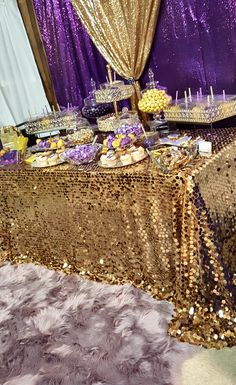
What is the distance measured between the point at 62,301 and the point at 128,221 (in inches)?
20.0

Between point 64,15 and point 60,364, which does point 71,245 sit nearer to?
point 60,364

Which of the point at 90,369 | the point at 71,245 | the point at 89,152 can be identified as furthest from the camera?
the point at 71,245

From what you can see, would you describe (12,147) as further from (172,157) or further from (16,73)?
(172,157)

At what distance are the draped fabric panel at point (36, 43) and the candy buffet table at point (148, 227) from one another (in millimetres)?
1233

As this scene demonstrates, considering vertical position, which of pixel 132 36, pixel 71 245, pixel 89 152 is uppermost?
pixel 132 36

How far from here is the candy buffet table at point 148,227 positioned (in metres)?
1.54

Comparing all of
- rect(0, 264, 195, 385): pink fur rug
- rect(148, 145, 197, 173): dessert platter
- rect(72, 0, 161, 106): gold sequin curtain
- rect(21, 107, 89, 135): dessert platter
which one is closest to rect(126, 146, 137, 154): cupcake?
rect(148, 145, 197, 173): dessert platter

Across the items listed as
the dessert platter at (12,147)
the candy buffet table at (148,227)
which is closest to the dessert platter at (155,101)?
the candy buffet table at (148,227)

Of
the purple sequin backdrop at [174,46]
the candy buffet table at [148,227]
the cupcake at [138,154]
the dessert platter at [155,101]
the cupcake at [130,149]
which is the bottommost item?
the candy buffet table at [148,227]

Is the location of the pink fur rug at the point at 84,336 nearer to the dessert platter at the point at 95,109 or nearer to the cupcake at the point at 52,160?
the cupcake at the point at 52,160

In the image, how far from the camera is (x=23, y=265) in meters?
2.31

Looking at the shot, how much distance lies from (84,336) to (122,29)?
1817 mm

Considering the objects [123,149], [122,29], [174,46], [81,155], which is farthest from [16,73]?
[123,149]

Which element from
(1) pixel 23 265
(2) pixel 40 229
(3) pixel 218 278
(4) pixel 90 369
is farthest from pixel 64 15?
(4) pixel 90 369
